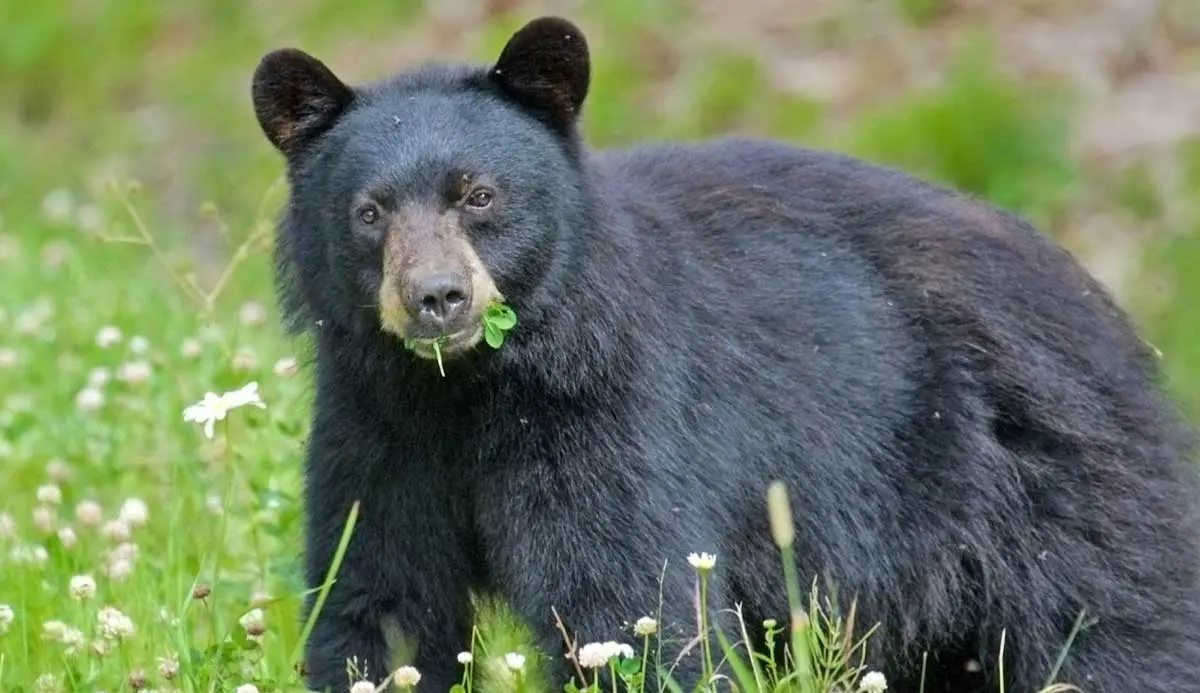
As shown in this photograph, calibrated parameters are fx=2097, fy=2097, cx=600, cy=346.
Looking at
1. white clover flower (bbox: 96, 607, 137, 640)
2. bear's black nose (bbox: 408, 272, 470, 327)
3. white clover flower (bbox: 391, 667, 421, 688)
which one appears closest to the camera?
white clover flower (bbox: 391, 667, 421, 688)

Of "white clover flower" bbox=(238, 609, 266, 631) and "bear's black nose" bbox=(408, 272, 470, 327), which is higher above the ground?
"bear's black nose" bbox=(408, 272, 470, 327)

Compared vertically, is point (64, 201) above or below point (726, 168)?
below

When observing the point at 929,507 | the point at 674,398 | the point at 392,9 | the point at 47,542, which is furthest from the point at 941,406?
the point at 392,9

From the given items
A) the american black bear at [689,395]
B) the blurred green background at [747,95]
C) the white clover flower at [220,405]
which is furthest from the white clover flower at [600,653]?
the blurred green background at [747,95]

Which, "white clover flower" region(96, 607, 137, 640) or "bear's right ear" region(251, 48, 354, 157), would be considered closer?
"white clover flower" region(96, 607, 137, 640)

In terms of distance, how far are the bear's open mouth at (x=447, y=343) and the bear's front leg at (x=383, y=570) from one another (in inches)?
16.4

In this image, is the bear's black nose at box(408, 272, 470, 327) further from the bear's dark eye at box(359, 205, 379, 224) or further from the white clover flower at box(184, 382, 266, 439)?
the white clover flower at box(184, 382, 266, 439)

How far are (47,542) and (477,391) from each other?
5.34 ft

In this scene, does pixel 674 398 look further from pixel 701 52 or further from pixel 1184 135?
pixel 701 52

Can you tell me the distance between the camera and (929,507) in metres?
5.37

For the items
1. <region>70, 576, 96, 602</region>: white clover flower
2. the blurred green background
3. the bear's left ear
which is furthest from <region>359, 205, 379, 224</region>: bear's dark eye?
the blurred green background

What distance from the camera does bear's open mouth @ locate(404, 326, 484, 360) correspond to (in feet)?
15.2

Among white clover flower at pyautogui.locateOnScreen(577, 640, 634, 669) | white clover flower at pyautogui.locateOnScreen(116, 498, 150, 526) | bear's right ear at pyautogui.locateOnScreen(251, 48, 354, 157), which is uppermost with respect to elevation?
bear's right ear at pyautogui.locateOnScreen(251, 48, 354, 157)

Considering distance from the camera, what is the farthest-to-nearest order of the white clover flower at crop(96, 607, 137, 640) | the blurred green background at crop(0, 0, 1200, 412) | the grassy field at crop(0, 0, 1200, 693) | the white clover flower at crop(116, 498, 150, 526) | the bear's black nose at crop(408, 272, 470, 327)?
the blurred green background at crop(0, 0, 1200, 412)
the white clover flower at crop(116, 498, 150, 526)
the grassy field at crop(0, 0, 1200, 693)
the white clover flower at crop(96, 607, 137, 640)
the bear's black nose at crop(408, 272, 470, 327)
